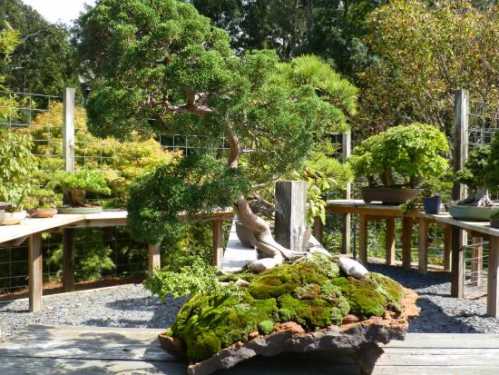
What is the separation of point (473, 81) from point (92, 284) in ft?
21.5

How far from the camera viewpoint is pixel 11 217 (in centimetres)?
364

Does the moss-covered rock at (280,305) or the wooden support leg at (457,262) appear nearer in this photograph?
the moss-covered rock at (280,305)

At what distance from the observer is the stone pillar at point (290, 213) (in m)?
2.87

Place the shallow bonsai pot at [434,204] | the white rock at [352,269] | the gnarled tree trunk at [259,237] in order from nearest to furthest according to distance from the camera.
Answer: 1. the white rock at [352,269]
2. the gnarled tree trunk at [259,237]
3. the shallow bonsai pot at [434,204]

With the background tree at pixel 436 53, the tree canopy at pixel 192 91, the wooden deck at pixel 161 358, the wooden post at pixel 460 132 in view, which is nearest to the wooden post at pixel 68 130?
the wooden deck at pixel 161 358

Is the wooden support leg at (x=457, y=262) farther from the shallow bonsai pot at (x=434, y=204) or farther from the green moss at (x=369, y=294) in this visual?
the green moss at (x=369, y=294)

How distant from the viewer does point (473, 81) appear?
8.71 metres

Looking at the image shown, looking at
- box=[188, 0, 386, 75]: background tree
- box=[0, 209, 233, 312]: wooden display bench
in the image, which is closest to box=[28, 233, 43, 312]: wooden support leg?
box=[0, 209, 233, 312]: wooden display bench

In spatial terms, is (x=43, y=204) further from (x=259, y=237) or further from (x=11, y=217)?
(x=259, y=237)

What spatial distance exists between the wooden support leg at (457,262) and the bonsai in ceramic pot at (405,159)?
86 cm

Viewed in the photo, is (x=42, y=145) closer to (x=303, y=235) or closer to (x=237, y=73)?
(x=303, y=235)

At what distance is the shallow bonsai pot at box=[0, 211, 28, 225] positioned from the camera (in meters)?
3.58

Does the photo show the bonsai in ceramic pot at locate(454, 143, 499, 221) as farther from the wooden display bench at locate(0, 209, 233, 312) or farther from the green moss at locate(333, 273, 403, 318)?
the green moss at locate(333, 273, 403, 318)

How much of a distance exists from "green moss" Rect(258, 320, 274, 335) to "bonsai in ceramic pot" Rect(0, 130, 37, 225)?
223 centimetres
